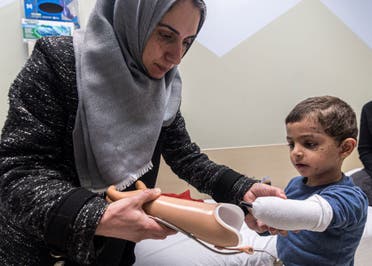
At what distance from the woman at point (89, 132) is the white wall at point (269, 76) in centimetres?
116

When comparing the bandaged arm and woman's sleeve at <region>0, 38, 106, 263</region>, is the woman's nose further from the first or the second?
the bandaged arm

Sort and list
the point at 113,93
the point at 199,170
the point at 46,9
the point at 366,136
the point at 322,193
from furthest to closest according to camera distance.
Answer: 1. the point at 366,136
2. the point at 46,9
3. the point at 199,170
4. the point at 322,193
5. the point at 113,93

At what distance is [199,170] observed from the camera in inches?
37.3

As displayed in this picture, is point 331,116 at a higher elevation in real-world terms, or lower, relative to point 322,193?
higher

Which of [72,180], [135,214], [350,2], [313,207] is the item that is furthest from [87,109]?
[350,2]

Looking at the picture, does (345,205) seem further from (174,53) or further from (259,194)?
(174,53)

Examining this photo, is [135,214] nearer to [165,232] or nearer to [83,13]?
[165,232]

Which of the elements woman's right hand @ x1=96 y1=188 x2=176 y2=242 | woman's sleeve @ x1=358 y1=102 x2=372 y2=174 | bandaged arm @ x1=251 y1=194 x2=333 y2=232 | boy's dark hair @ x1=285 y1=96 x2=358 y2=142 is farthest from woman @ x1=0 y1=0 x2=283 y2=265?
woman's sleeve @ x1=358 y1=102 x2=372 y2=174

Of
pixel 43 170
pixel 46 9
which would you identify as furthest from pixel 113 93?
pixel 46 9

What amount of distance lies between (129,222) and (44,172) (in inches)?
8.3

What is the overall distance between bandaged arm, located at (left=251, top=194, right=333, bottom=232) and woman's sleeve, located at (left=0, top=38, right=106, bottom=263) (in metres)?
0.35

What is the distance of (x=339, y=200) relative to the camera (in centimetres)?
78

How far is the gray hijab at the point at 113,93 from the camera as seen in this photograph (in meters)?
0.67

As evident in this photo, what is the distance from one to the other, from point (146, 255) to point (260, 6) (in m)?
1.66
